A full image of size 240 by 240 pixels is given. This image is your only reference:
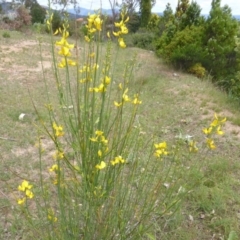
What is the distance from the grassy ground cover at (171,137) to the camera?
8.05ft

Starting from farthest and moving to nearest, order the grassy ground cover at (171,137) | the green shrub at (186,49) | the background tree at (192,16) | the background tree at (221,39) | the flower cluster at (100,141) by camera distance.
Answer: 1. the background tree at (192,16)
2. the green shrub at (186,49)
3. the background tree at (221,39)
4. the grassy ground cover at (171,137)
5. the flower cluster at (100,141)

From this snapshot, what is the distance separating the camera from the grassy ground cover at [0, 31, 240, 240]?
2.46 meters

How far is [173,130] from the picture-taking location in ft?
14.0

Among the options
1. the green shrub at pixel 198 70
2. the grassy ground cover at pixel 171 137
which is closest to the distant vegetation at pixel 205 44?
the green shrub at pixel 198 70

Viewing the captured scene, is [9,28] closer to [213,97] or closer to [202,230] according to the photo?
[213,97]

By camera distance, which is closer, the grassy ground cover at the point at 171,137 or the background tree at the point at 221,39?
the grassy ground cover at the point at 171,137

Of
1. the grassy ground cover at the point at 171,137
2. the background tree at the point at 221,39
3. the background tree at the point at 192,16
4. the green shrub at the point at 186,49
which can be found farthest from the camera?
the background tree at the point at 192,16

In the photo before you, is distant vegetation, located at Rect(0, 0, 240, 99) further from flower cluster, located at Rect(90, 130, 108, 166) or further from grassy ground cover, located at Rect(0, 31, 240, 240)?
flower cluster, located at Rect(90, 130, 108, 166)

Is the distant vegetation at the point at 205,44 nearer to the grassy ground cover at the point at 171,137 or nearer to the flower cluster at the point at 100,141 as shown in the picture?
the grassy ground cover at the point at 171,137

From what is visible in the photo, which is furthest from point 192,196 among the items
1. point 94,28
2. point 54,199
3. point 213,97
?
point 213,97

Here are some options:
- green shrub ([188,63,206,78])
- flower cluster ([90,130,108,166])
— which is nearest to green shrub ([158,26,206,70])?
green shrub ([188,63,206,78])

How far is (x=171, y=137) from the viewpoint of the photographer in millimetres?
4062

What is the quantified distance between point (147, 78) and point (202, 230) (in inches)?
181

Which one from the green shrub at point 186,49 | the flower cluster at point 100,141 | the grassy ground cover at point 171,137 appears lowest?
the grassy ground cover at point 171,137
